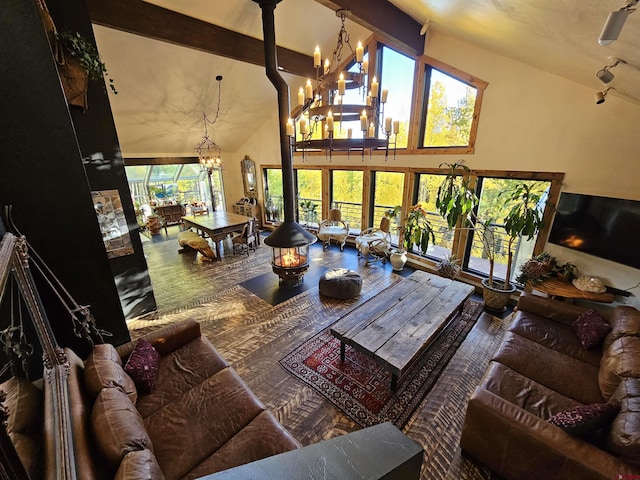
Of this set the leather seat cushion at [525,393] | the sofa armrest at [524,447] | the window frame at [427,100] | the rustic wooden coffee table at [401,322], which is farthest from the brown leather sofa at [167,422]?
the window frame at [427,100]

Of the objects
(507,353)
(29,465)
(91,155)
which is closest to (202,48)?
(91,155)

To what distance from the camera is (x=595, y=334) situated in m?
2.80

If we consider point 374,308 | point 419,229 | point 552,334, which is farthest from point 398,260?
point 552,334

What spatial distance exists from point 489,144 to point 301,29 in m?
4.19

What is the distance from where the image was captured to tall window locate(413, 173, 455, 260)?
5535mm

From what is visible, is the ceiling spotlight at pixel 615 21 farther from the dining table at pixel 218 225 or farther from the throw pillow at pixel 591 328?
the dining table at pixel 218 225

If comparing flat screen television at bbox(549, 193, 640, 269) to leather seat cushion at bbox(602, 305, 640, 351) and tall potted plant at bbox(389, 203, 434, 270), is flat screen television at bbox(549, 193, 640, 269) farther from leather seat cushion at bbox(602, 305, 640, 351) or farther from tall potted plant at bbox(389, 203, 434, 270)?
tall potted plant at bbox(389, 203, 434, 270)

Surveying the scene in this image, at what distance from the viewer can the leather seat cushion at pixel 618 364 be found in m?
2.18

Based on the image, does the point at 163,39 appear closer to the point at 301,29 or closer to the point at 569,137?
the point at 301,29

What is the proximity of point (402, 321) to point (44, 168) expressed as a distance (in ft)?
12.9

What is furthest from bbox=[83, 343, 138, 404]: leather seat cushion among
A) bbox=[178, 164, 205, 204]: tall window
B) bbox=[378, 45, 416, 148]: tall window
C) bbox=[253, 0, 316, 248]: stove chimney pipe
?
bbox=[178, 164, 205, 204]: tall window

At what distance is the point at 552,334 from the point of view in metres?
3.07

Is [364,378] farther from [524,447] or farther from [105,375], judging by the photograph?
[105,375]

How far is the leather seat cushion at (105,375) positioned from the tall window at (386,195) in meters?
5.37
